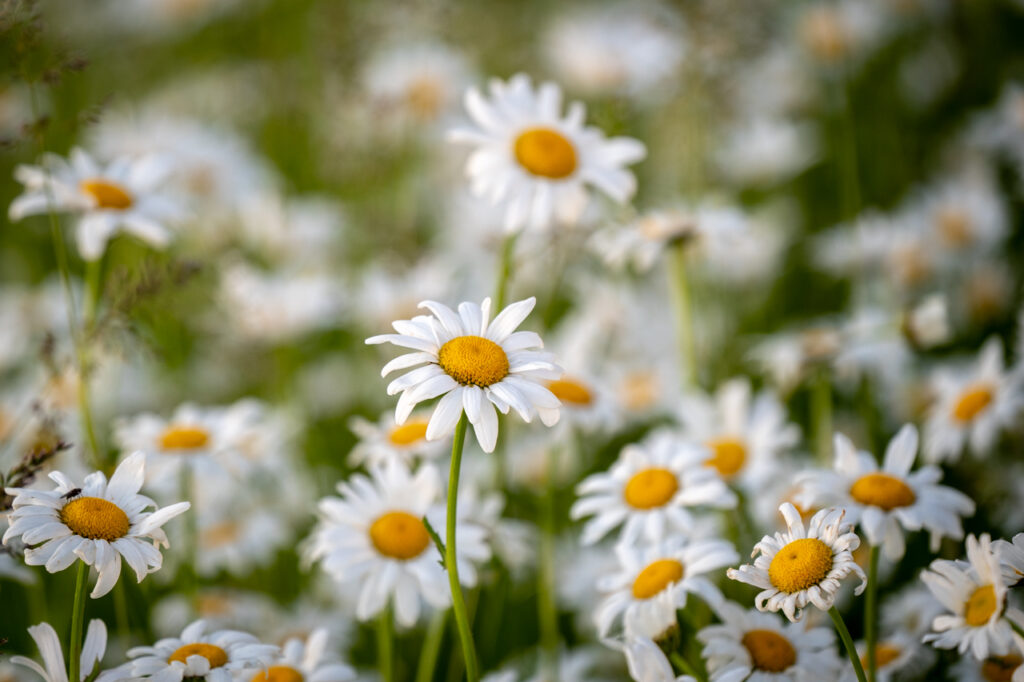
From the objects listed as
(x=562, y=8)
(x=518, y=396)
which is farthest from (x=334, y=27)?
(x=562, y=8)

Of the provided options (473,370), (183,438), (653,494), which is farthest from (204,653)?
(653,494)

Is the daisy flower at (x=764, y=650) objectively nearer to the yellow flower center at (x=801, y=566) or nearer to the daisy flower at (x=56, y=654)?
the yellow flower center at (x=801, y=566)

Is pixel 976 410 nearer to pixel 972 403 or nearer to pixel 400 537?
pixel 972 403

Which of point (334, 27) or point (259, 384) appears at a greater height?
point (334, 27)

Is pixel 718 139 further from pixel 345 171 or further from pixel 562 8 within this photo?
pixel 562 8

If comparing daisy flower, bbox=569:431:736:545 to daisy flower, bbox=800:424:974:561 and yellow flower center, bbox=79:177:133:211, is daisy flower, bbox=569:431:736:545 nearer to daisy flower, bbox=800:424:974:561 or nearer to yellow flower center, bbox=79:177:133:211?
daisy flower, bbox=800:424:974:561
